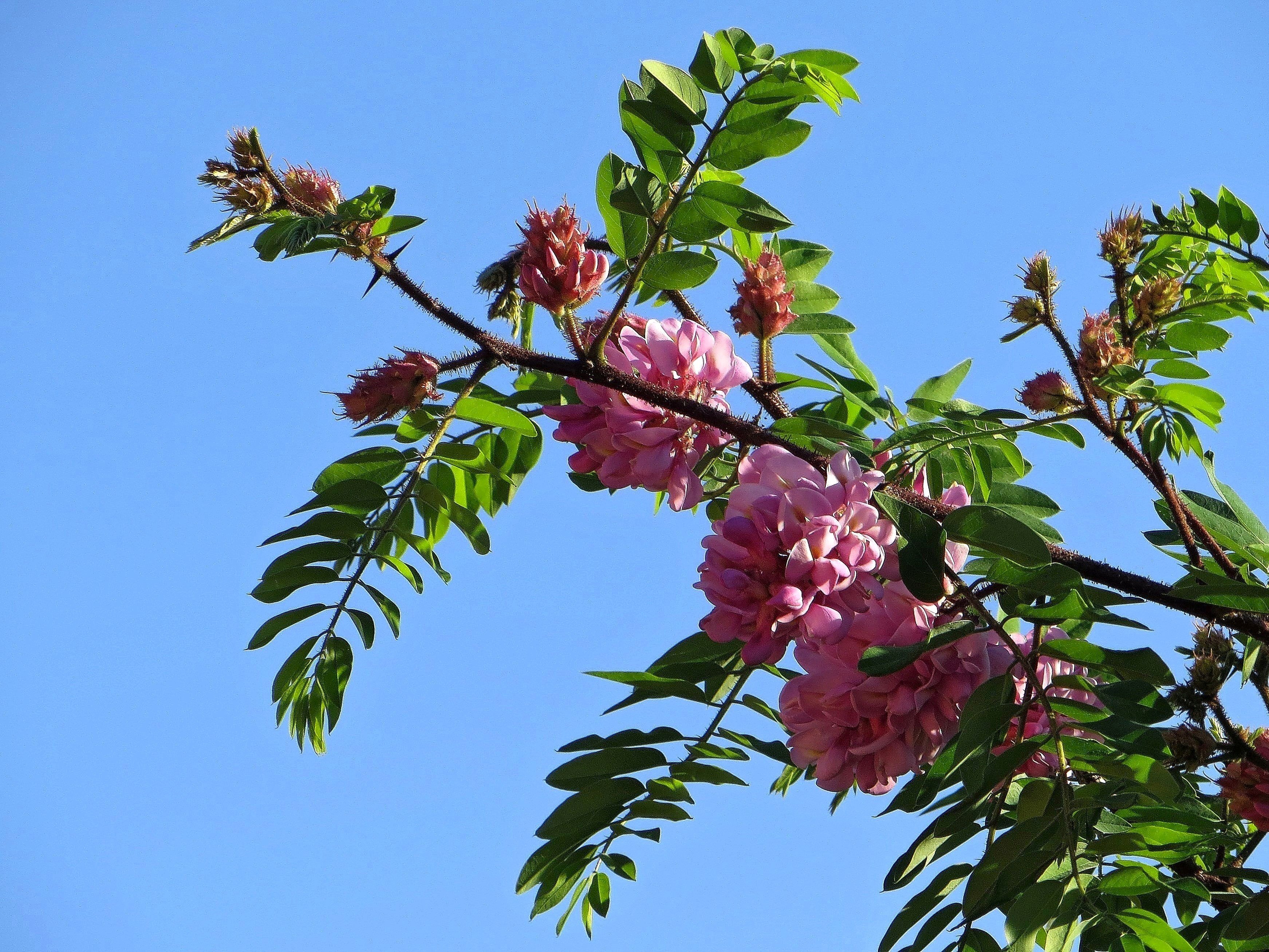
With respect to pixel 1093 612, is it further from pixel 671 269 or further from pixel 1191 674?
pixel 671 269

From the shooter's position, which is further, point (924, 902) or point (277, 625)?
point (277, 625)

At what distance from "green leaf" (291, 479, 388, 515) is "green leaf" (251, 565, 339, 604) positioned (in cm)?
15

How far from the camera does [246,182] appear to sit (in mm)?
2086

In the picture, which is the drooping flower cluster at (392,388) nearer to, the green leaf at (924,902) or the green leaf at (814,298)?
the green leaf at (814,298)

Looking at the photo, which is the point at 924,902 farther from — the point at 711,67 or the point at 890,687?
the point at 711,67

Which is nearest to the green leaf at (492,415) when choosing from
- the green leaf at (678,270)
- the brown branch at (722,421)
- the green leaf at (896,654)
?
Result: the brown branch at (722,421)

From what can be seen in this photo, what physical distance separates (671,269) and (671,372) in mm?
187

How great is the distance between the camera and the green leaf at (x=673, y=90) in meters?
1.95

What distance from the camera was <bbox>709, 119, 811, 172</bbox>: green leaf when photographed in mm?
1980

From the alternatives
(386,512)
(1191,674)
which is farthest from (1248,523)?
(386,512)

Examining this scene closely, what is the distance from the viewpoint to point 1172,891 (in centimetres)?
182

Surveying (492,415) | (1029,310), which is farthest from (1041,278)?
(492,415)

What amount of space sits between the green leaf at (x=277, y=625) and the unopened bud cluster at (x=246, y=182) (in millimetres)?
907

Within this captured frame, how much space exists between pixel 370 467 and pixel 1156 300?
170cm
